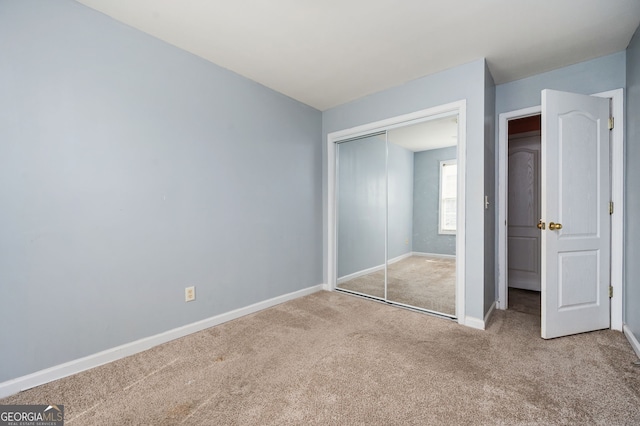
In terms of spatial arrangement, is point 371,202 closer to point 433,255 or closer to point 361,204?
point 361,204

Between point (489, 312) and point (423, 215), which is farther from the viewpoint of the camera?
point (423, 215)

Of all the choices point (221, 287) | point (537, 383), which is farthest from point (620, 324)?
point (221, 287)

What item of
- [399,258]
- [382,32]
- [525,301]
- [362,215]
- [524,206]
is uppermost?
[382,32]

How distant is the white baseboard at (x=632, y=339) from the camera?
197cm

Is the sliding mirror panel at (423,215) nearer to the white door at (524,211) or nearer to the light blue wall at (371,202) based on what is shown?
the light blue wall at (371,202)

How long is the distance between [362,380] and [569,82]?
3281mm

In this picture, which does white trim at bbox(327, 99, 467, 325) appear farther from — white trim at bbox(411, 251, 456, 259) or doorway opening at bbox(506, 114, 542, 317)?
doorway opening at bbox(506, 114, 542, 317)

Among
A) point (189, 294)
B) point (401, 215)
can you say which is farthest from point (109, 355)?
point (401, 215)

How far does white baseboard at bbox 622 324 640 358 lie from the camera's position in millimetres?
1969

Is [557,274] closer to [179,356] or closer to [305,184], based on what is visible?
[305,184]

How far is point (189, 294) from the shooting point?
93.0 inches

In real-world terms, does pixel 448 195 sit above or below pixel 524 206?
above

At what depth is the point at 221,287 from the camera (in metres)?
2.59

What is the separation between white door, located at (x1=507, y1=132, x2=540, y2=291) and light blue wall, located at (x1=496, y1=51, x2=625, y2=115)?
1.11 m
